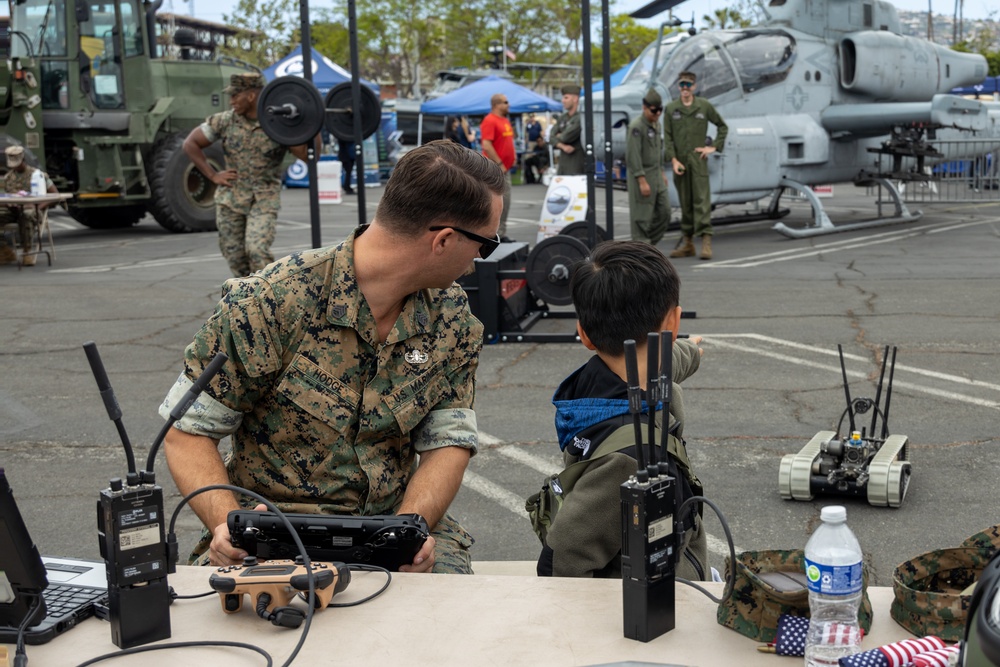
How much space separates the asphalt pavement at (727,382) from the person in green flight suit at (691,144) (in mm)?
669

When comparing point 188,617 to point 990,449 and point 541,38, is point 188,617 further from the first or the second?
point 541,38

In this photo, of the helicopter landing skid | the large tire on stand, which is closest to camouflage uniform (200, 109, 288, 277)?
the helicopter landing skid

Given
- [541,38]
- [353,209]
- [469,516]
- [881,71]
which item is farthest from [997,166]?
[541,38]

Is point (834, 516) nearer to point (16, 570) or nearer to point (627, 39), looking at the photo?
point (16, 570)

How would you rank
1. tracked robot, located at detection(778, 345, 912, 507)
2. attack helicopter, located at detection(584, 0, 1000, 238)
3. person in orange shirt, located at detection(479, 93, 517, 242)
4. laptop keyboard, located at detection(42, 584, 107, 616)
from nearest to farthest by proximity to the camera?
laptop keyboard, located at detection(42, 584, 107, 616), tracked robot, located at detection(778, 345, 912, 507), person in orange shirt, located at detection(479, 93, 517, 242), attack helicopter, located at detection(584, 0, 1000, 238)

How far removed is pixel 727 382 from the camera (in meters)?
7.07

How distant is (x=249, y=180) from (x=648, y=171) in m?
4.94

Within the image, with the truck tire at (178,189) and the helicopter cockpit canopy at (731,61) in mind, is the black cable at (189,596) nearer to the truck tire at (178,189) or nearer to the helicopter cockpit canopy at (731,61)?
the helicopter cockpit canopy at (731,61)

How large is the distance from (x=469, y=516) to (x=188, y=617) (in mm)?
2704

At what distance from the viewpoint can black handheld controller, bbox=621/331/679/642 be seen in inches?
76.6

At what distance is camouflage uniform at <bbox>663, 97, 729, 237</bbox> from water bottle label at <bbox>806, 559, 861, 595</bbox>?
10912 millimetres

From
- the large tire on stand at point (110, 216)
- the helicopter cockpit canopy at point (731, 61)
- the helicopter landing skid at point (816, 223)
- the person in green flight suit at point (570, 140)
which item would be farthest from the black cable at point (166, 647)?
the large tire on stand at point (110, 216)

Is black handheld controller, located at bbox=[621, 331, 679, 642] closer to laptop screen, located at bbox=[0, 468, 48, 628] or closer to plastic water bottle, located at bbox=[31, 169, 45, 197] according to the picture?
laptop screen, located at bbox=[0, 468, 48, 628]

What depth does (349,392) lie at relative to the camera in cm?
287
